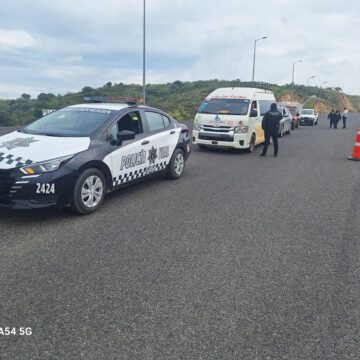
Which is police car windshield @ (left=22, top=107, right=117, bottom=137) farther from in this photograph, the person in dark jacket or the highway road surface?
the person in dark jacket

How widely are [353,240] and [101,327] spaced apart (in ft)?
11.3

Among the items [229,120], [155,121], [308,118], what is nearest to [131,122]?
[155,121]

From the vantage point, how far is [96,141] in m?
5.47

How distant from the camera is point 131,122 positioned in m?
6.41

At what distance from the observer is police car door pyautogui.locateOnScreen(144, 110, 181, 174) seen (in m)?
6.81

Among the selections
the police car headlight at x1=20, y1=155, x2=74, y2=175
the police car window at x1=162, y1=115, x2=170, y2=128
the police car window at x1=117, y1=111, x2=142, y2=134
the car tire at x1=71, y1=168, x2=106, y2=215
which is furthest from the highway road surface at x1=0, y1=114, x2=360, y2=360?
the police car window at x1=162, y1=115, x2=170, y2=128

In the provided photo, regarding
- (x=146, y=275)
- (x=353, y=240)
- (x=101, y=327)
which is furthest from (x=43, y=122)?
(x=353, y=240)

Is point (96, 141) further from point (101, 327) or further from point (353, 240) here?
point (353, 240)

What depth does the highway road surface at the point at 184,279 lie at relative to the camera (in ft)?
8.71

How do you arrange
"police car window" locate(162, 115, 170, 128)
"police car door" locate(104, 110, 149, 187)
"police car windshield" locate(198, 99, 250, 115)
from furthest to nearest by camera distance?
1. "police car windshield" locate(198, 99, 250, 115)
2. "police car window" locate(162, 115, 170, 128)
3. "police car door" locate(104, 110, 149, 187)

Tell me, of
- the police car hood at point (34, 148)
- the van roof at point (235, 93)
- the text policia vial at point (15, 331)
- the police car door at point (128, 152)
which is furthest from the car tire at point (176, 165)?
the van roof at point (235, 93)

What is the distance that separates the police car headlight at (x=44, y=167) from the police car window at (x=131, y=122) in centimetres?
146

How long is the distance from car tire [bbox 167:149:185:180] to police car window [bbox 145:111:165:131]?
0.75 meters

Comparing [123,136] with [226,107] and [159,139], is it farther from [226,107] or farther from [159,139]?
[226,107]
